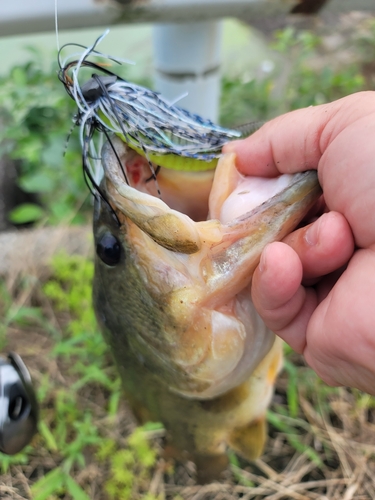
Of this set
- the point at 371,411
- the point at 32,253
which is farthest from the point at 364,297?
the point at 32,253

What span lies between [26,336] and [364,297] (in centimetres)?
196

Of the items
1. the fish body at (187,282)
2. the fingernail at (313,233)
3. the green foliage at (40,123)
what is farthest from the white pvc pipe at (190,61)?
the fingernail at (313,233)

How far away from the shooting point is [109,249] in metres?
0.99

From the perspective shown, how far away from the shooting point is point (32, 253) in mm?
2549

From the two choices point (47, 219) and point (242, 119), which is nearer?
point (47, 219)

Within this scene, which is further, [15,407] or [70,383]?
[70,383]

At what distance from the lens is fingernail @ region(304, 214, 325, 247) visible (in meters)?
0.84

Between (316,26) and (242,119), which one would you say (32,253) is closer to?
(242,119)

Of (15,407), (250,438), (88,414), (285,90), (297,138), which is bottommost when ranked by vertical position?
(88,414)

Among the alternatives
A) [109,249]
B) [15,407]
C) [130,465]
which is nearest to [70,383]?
[130,465]

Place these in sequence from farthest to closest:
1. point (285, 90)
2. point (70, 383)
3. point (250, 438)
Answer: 1. point (285, 90)
2. point (70, 383)
3. point (250, 438)

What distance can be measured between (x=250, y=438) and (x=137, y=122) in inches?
37.5

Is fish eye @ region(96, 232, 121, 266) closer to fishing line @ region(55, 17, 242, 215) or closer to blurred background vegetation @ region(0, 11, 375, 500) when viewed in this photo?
fishing line @ region(55, 17, 242, 215)

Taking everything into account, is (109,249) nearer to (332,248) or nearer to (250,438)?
(332,248)
